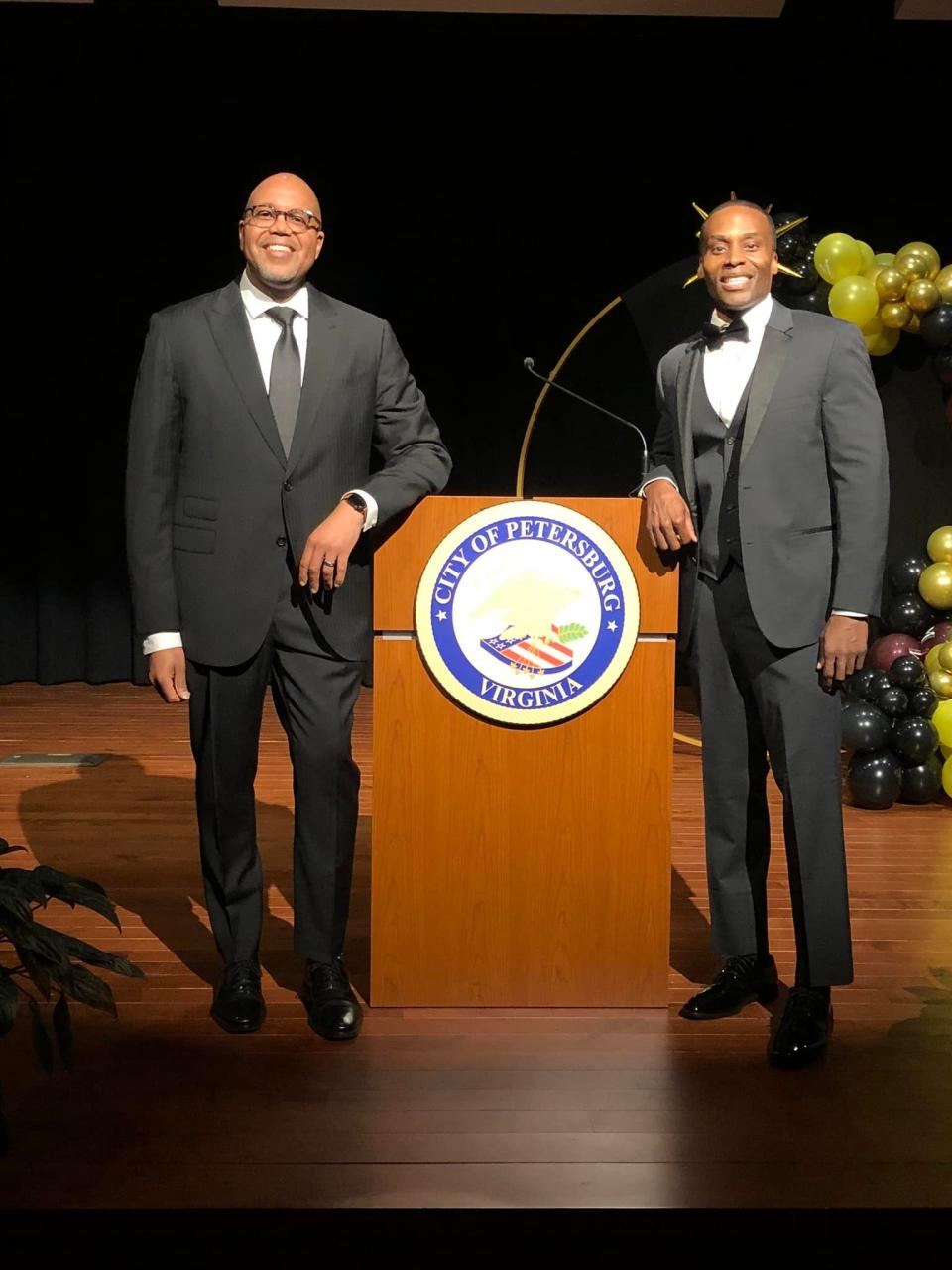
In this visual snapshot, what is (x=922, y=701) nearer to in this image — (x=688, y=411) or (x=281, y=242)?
(x=688, y=411)

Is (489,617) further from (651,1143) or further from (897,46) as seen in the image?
(897,46)

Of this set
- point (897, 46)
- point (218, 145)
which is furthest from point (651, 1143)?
point (218, 145)

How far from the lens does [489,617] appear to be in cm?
279

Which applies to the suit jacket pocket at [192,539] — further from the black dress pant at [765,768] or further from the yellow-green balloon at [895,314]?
the yellow-green balloon at [895,314]

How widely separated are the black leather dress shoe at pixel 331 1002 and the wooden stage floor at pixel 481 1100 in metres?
0.03

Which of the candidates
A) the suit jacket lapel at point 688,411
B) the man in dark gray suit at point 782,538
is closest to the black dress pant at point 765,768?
the man in dark gray suit at point 782,538

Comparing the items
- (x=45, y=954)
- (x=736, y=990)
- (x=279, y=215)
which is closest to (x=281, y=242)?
(x=279, y=215)

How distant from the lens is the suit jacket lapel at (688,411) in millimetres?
2811

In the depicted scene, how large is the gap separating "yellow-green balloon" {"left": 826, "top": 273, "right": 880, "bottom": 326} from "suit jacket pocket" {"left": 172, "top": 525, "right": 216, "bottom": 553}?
336 centimetres

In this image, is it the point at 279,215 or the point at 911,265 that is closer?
the point at 279,215

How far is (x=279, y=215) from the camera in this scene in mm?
2660

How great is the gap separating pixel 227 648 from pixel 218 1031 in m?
0.75

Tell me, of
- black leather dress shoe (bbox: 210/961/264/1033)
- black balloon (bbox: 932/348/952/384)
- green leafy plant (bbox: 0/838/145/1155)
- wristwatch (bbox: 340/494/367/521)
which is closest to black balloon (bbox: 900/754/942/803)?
black balloon (bbox: 932/348/952/384)

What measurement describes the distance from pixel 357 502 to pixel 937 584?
3.33 m
